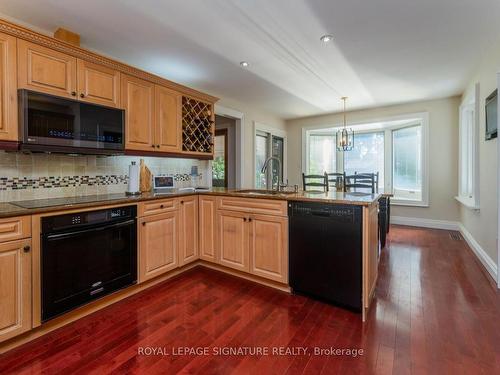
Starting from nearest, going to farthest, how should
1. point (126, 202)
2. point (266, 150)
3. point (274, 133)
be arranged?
1. point (126, 202)
2. point (266, 150)
3. point (274, 133)

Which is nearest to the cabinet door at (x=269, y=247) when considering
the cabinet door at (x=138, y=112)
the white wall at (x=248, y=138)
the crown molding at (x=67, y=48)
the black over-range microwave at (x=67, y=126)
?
the cabinet door at (x=138, y=112)

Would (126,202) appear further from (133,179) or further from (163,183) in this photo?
(163,183)

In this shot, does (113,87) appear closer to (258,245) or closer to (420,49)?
(258,245)

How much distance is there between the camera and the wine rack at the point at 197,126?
330 cm

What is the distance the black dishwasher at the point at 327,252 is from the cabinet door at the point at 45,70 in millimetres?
2121

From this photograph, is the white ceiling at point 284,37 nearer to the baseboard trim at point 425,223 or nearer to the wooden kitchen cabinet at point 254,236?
the wooden kitchen cabinet at point 254,236

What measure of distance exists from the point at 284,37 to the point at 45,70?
6.90 ft

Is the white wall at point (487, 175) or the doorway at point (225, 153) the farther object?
the doorway at point (225, 153)

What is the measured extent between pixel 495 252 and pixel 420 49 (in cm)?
233

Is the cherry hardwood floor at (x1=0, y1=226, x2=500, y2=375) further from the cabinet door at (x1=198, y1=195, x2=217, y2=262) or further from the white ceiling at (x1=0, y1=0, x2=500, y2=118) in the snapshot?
the white ceiling at (x1=0, y1=0, x2=500, y2=118)

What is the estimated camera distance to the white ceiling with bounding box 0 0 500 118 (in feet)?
6.98

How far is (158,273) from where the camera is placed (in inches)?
102

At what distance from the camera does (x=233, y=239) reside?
2.75m

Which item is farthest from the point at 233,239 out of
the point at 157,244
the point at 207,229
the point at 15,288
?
the point at 15,288
